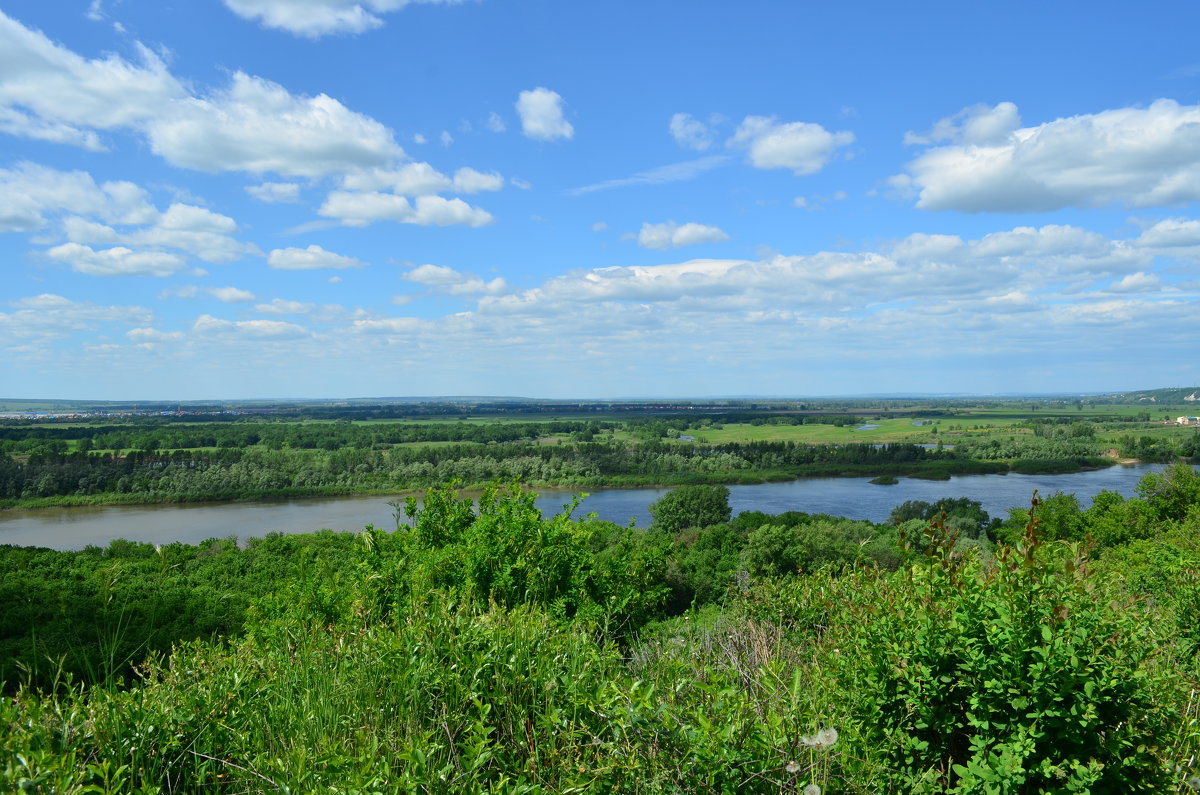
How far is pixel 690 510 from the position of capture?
41.6m

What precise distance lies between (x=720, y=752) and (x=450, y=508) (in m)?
7.85

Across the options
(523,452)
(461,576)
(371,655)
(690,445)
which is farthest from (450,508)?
(690,445)

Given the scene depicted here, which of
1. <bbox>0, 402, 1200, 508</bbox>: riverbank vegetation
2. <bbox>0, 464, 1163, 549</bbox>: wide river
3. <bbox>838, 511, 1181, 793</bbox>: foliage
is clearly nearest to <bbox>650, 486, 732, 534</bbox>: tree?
<bbox>0, 464, 1163, 549</bbox>: wide river

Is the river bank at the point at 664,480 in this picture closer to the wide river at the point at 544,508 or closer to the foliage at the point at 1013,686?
the wide river at the point at 544,508

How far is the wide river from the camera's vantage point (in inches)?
1699

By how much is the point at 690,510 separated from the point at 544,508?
958cm

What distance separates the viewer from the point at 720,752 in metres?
2.39

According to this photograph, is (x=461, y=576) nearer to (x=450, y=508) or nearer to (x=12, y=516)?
(x=450, y=508)

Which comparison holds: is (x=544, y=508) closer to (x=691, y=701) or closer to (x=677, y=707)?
(x=691, y=701)

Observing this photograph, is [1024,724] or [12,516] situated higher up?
[1024,724]

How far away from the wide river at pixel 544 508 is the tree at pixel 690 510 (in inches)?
99.9

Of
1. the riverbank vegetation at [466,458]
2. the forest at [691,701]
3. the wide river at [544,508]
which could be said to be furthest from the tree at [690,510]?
the forest at [691,701]

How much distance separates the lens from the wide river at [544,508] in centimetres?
4316

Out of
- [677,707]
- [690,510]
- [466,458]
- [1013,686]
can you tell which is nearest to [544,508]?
[690,510]
